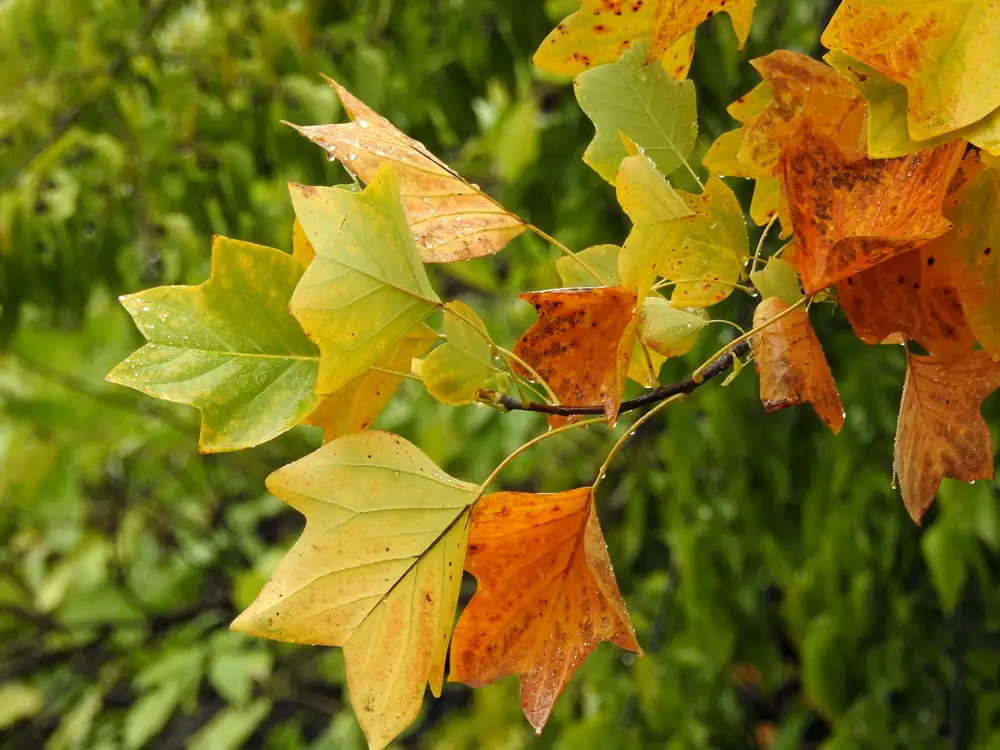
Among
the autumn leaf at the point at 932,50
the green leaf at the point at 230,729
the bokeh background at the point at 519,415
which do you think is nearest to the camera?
the autumn leaf at the point at 932,50

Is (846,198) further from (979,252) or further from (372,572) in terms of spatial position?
(372,572)

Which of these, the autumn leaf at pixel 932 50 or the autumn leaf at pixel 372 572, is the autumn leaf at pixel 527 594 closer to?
the autumn leaf at pixel 372 572

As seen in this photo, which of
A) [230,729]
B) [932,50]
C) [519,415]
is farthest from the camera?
[230,729]

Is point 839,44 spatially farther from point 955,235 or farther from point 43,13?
point 43,13

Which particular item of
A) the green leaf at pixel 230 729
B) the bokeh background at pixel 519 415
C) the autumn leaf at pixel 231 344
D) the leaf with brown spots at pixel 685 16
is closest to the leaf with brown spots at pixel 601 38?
the leaf with brown spots at pixel 685 16

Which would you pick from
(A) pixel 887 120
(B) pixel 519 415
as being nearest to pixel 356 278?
(A) pixel 887 120
